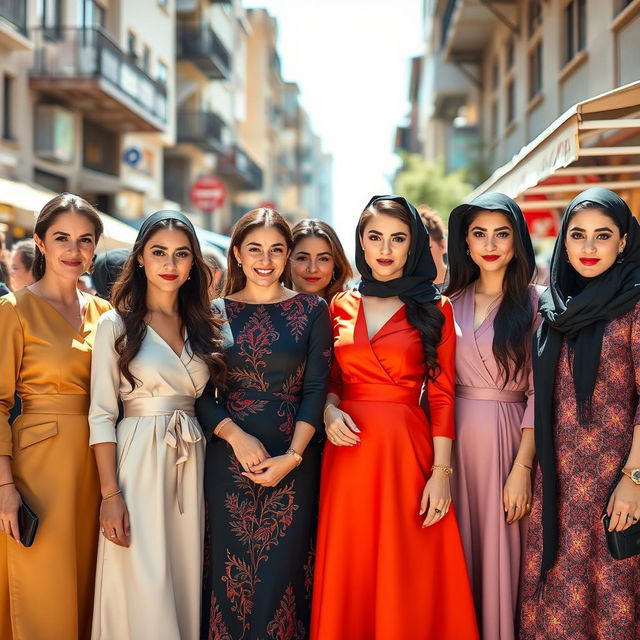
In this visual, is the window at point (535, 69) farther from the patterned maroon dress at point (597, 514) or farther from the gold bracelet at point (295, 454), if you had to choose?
the gold bracelet at point (295, 454)

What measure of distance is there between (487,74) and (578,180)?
11.3 m

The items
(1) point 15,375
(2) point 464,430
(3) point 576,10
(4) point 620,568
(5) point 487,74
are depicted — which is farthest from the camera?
(5) point 487,74

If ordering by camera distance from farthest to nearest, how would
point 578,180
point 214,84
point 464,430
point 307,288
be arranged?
point 214,84 → point 578,180 → point 307,288 → point 464,430

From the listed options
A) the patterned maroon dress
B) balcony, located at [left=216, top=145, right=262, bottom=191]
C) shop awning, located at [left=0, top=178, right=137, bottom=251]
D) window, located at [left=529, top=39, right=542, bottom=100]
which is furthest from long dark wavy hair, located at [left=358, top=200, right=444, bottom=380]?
balcony, located at [left=216, top=145, right=262, bottom=191]

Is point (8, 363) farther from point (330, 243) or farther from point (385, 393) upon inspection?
point (330, 243)

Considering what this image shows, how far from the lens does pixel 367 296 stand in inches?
164

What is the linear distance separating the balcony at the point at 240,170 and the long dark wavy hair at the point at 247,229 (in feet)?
100

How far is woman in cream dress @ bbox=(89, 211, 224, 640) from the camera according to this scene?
377cm

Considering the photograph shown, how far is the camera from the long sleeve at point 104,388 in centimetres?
379

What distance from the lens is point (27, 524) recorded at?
3.66m

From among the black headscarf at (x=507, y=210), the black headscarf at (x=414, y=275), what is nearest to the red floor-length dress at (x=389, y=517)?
the black headscarf at (x=414, y=275)

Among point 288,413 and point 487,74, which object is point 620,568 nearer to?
point 288,413

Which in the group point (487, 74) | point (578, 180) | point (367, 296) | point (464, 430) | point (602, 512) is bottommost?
point (602, 512)

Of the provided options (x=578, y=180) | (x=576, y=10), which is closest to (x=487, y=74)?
(x=576, y=10)
